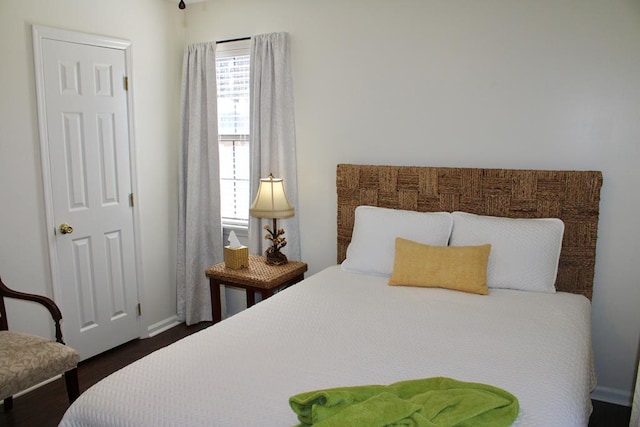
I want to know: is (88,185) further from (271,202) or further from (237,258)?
(271,202)

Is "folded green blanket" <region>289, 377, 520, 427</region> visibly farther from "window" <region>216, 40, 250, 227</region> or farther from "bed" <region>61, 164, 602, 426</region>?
"window" <region>216, 40, 250, 227</region>

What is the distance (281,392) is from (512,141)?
2008 mm

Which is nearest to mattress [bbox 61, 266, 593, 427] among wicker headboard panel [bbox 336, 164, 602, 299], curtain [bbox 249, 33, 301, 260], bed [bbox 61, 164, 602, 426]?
bed [bbox 61, 164, 602, 426]

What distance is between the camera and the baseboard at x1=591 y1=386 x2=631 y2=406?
277 cm

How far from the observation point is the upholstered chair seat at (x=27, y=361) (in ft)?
7.36

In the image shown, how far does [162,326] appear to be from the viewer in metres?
3.90

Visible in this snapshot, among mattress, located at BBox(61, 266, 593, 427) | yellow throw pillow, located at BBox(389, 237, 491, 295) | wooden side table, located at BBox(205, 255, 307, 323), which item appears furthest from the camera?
wooden side table, located at BBox(205, 255, 307, 323)

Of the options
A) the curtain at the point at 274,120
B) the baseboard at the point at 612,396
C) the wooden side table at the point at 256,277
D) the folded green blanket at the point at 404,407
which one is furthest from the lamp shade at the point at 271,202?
the baseboard at the point at 612,396

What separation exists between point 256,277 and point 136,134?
55.1 inches

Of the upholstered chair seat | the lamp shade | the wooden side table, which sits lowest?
the upholstered chair seat

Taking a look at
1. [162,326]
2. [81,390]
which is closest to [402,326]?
[81,390]

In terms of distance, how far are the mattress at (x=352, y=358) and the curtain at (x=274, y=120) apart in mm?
1124

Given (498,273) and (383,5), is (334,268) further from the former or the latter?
(383,5)

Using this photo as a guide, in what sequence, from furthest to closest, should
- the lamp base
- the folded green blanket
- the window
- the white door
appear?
the window → the lamp base → the white door → the folded green blanket
